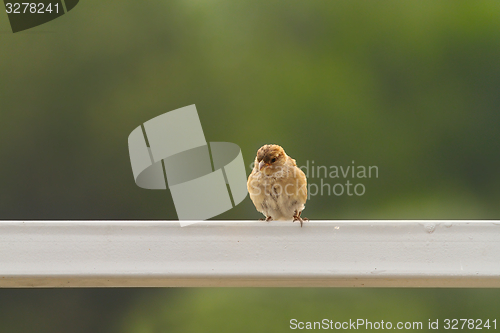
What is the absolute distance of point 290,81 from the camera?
263 centimetres

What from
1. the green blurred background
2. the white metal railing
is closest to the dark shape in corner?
the green blurred background

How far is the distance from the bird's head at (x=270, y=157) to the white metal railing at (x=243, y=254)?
0.94m

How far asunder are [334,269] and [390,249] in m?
0.12

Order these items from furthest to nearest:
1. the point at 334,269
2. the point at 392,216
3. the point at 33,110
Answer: the point at 33,110
the point at 392,216
the point at 334,269

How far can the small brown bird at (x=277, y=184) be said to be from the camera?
1991 mm

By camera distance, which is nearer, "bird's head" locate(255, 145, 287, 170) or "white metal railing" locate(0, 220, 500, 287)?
"white metal railing" locate(0, 220, 500, 287)

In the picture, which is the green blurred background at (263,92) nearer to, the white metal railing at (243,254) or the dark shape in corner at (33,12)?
the dark shape in corner at (33,12)

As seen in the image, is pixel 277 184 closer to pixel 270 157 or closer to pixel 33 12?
pixel 270 157

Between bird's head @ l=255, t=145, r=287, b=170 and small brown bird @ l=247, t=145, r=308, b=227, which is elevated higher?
bird's head @ l=255, t=145, r=287, b=170

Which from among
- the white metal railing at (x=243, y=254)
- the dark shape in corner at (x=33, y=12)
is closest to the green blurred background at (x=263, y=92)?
the dark shape in corner at (x=33, y=12)

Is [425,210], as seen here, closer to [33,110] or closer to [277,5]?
[277,5]

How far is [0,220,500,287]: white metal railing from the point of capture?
3.26 ft

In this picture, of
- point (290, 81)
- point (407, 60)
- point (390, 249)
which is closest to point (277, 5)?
point (290, 81)

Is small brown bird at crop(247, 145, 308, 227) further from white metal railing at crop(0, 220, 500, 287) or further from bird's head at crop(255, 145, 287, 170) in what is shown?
white metal railing at crop(0, 220, 500, 287)
